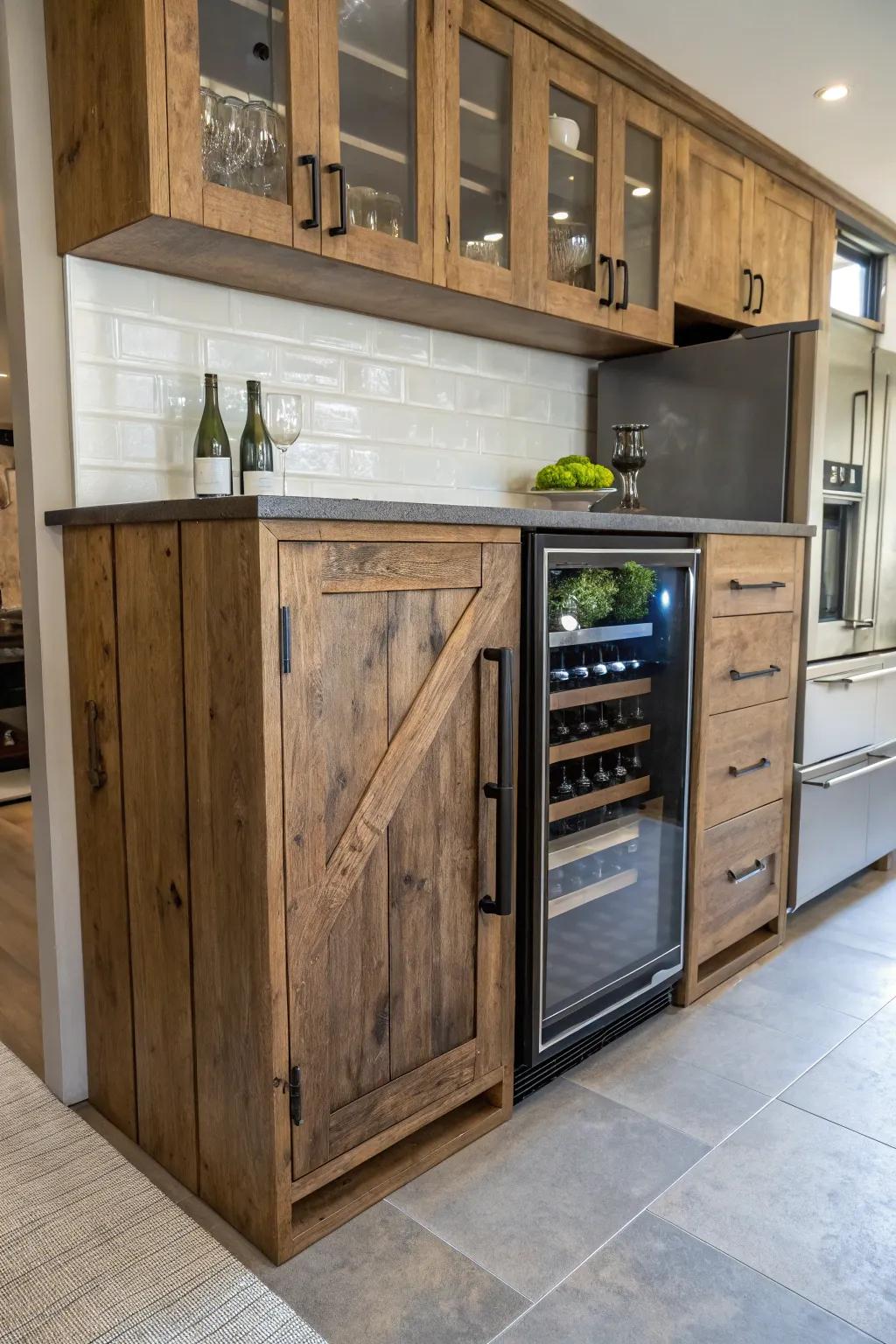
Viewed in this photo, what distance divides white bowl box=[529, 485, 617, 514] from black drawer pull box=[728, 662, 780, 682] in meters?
0.62

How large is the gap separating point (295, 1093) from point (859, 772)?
2.16 m

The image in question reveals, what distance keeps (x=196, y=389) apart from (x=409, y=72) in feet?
2.60

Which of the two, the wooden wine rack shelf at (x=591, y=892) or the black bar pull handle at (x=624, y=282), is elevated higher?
the black bar pull handle at (x=624, y=282)

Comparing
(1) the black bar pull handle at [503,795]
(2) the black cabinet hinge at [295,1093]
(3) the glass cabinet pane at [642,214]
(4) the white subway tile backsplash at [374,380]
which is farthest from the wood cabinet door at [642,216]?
(2) the black cabinet hinge at [295,1093]

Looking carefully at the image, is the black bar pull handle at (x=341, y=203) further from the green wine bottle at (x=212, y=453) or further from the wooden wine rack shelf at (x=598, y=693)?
the wooden wine rack shelf at (x=598, y=693)

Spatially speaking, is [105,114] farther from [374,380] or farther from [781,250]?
[781,250]

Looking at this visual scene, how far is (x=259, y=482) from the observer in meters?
1.99

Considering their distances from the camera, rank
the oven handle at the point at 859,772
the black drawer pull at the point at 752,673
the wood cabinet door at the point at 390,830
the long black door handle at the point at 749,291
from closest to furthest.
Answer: the wood cabinet door at the point at 390,830 < the black drawer pull at the point at 752,673 < the oven handle at the point at 859,772 < the long black door handle at the point at 749,291

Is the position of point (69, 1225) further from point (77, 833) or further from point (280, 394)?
point (280, 394)

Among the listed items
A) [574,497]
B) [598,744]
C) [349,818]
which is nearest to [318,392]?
[574,497]

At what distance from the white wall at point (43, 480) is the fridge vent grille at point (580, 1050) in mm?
925

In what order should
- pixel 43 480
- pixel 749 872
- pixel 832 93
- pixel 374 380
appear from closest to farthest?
pixel 43 480 → pixel 374 380 → pixel 749 872 → pixel 832 93

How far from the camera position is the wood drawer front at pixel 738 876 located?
95.4 inches

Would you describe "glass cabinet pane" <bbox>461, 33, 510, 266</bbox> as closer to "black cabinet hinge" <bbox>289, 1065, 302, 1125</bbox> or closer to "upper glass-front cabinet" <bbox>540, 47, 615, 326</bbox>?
"upper glass-front cabinet" <bbox>540, 47, 615, 326</bbox>
